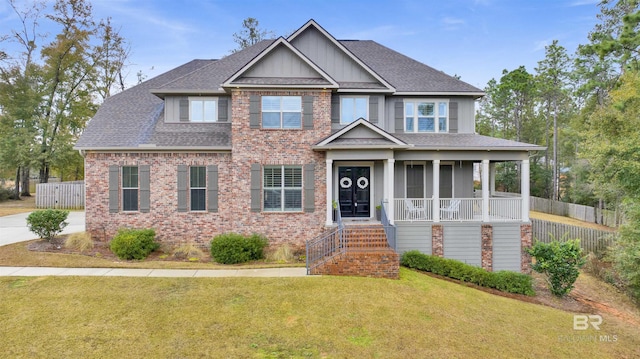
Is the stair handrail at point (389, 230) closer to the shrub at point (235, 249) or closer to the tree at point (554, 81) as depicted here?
the shrub at point (235, 249)

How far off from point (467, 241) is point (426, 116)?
5.56 metres

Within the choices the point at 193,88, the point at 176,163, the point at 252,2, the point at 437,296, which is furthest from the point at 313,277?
the point at 252,2

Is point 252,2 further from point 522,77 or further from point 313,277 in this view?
point 522,77

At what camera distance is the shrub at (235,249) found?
1069 cm

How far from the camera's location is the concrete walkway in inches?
348

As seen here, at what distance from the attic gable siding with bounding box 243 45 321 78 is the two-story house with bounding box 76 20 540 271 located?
0.04 m

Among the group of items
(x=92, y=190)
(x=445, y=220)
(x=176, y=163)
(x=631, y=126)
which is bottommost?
(x=445, y=220)

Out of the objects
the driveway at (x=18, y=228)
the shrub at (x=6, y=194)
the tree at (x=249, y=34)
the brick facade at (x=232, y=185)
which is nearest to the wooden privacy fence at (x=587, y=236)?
the brick facade at (x=232, y=185)

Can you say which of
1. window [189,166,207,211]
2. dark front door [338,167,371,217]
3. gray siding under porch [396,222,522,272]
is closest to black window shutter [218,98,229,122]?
window [189,166,207,211]

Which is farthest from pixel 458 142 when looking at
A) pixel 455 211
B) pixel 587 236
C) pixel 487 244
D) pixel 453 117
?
pixel 587 236

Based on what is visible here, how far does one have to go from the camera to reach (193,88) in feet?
42.1

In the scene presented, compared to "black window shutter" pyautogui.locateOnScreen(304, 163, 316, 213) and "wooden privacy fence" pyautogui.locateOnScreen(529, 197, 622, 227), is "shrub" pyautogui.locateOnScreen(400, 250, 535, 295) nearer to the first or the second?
"black window shutter" pyautogui.locateOnScreen(304, 163, 316, 213)

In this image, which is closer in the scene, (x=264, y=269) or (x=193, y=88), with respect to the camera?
(x=264, y=269)

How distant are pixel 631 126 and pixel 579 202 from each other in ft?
40.7
